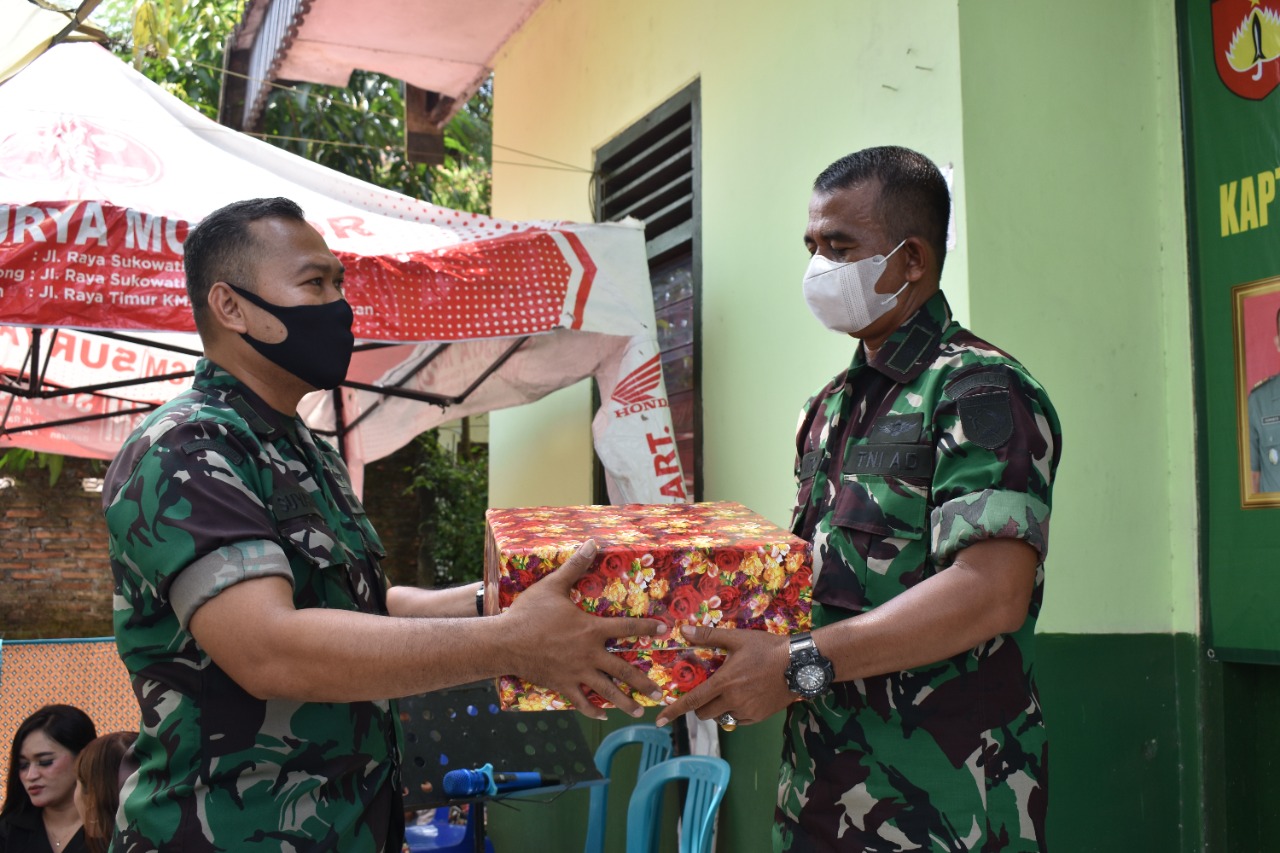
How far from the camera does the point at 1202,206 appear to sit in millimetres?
3270

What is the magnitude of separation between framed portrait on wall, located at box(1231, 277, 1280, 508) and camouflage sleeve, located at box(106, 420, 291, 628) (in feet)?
8.21

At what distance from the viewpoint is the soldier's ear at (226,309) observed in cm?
212

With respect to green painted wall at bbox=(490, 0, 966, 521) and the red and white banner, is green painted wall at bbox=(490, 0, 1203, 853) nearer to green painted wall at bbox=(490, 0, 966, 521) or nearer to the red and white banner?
green painted wall at bbox=(490, 0, 966, 521)

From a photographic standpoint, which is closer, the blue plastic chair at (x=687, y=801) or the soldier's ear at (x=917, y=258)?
the soldier's ear at (x=917, y=258)

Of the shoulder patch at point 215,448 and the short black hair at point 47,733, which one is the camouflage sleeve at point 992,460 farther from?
the short black hair at point 47,733

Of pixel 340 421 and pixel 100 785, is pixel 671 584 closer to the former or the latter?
pixel 100 785

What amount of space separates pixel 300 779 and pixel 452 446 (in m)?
13.4

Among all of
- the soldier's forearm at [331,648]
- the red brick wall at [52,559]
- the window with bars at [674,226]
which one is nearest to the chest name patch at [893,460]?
the soldier's forearm at [331,648]

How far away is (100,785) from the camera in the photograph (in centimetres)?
385

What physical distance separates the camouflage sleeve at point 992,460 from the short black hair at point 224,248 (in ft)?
4.19

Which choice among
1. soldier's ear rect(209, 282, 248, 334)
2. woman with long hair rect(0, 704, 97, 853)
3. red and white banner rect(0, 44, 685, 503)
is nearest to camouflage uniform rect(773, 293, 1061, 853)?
soldier's ear rect(209, 282, 248, 334)

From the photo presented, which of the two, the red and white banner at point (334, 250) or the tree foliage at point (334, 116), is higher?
the tree foliage at point (334, 116)

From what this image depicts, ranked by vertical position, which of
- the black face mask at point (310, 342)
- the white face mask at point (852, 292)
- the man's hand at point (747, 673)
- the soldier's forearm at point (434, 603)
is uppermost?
the white face mask at point (852, 292)

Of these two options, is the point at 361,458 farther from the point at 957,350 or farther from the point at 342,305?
the point at 957,350
